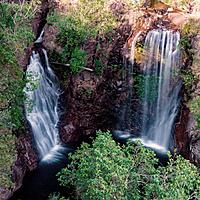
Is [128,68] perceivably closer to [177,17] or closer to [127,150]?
[177,17]

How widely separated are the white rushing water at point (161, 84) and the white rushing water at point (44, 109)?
4472 millimetres

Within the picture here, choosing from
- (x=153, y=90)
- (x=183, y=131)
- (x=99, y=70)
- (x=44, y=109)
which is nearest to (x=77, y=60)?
(x=99, y=70)

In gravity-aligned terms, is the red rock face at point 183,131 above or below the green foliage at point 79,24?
below

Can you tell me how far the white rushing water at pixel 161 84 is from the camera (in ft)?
63.6

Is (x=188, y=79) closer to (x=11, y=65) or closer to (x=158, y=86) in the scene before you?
(x=158, y=86)

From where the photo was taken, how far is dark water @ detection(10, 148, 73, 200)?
15.3 m

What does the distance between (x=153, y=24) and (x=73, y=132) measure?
272 inches

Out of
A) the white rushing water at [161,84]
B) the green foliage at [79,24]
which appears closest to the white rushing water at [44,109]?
the green foliage at [79,24]

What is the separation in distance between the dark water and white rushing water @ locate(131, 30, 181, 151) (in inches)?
204

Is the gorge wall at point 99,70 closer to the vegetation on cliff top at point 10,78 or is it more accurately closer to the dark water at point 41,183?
the dark water at point 41,183

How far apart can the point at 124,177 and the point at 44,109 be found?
34.6 feet

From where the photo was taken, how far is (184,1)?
71.7ft

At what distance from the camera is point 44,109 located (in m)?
18.9

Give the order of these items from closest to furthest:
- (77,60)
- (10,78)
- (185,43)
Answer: (10,78), (185,43), (77,60)
